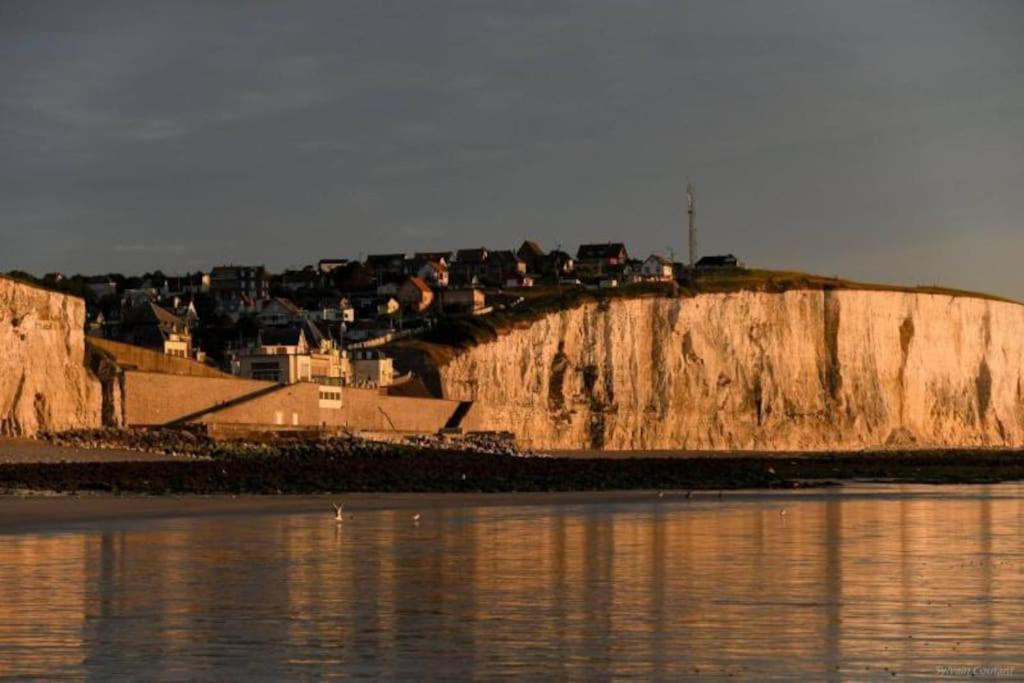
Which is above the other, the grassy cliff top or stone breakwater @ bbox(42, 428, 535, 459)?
the grassy cliff top

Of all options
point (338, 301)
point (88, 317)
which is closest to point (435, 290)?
point (338, 301)

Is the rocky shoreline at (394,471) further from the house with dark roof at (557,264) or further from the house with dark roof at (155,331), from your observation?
the house with dark roof at (557,264)

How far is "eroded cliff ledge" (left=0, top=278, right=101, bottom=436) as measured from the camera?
49.6 m

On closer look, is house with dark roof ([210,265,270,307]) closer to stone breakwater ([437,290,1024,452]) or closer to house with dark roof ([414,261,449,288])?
house with dark roof ([414,261,449,288])

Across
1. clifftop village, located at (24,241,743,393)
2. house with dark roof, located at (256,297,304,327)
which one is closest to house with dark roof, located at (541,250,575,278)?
clifftop village, located at (24,241,743,393)

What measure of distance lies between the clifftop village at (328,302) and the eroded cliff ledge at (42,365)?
1407cm

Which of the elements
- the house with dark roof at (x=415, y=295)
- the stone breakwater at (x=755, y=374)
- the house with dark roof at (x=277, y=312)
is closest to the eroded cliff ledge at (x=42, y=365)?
the stone breakwater at (x=755, y=374)

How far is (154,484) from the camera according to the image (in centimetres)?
3641

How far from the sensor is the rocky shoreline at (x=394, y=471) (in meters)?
37.8

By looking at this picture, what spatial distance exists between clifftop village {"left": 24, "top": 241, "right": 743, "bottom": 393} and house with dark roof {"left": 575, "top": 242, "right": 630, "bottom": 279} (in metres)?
0.12

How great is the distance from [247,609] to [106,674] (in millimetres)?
3538

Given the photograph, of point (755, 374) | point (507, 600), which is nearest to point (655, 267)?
point (755, 374)

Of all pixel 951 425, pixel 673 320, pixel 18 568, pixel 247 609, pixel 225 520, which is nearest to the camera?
pixel 247 609

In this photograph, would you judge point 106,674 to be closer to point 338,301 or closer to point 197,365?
point 197,365
